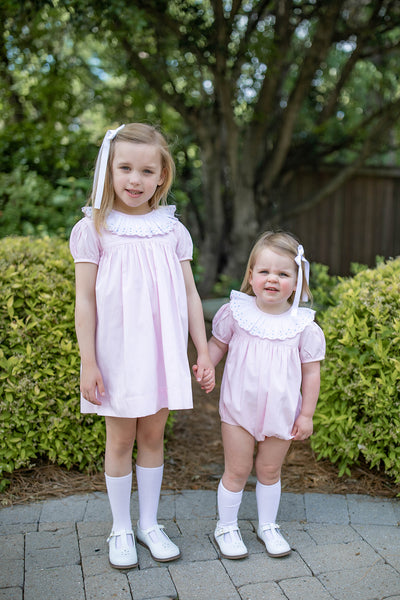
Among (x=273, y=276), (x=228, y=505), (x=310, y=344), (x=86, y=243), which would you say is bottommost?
(x=228, y=505)

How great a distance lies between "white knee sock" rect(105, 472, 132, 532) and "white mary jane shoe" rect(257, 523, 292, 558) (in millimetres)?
551

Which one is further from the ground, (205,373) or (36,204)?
(36,204)

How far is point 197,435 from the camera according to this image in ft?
11.5

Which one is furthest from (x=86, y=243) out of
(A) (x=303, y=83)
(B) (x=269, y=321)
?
(A) (x=303, y=83)

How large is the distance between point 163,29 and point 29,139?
61.7 inches

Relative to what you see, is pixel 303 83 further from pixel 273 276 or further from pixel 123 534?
pixel 123 534

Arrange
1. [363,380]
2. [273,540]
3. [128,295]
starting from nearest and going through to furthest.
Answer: [128,295] → [273,540] → [363,380]

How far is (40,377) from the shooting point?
2.70 metres

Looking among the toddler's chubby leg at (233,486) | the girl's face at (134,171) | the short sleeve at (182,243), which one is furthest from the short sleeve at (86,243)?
the toddler's chubby leg at (233,486)

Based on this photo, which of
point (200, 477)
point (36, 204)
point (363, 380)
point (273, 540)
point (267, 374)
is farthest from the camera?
point (36, 204)

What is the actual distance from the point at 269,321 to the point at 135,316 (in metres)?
0.54

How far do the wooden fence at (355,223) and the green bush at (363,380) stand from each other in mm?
5128

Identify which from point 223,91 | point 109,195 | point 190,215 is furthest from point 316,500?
point 190,215

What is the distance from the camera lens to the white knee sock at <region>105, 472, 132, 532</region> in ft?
7.27
